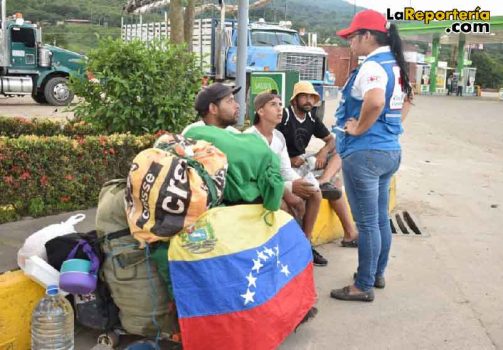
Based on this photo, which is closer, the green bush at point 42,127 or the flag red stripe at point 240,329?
the flag red stripe at point 240,329

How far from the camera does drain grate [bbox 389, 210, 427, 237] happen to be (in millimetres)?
5770

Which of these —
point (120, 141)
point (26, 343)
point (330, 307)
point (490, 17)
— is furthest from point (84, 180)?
point (490, 17)

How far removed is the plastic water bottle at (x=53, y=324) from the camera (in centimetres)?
296

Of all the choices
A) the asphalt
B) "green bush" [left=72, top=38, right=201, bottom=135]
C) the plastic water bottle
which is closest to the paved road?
"green bush" [left=72, top=38, right=201, bottom=135]

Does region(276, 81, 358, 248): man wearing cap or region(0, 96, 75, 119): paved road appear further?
region(0, 96, 75, 119): paved road

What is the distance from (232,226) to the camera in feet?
9.75

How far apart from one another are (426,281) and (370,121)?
60.5 inches

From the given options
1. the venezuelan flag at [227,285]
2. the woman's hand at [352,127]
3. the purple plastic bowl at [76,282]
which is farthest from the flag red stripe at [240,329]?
the woman's hand at [352,127]

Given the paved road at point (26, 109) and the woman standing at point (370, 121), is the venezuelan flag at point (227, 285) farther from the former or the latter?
the paved road at point (26, 109)

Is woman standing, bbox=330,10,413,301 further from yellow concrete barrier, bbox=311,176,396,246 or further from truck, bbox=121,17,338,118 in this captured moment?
truck, bbox=121,17,338,118

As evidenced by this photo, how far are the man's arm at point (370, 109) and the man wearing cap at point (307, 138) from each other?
132 centimetres

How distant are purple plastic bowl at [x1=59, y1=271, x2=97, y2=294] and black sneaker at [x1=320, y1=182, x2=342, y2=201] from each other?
2.63 m

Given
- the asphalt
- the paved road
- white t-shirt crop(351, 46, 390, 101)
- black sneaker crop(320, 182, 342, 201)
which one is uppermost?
white t-shirt crop(351, 46, 390, 101)

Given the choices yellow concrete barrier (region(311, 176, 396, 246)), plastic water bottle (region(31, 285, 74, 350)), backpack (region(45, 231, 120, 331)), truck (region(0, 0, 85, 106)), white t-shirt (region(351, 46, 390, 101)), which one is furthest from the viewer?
truck (region(0, 0, 85, 106))
